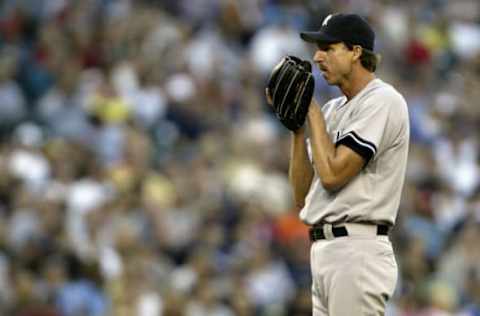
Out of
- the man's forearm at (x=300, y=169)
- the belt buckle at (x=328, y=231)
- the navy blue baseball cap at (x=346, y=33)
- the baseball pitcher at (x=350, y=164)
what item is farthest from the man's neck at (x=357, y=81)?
the belt buckle at (x=328, y=231)

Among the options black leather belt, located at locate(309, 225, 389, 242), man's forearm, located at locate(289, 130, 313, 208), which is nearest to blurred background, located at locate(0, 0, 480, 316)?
man's forearm, located at locate(289, 130, 313, 208)

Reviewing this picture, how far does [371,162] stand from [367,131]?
0.50 ft

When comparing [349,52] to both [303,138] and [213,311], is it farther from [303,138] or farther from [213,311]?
[213,311]

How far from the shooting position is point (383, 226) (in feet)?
17.8

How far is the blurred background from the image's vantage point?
10.2m

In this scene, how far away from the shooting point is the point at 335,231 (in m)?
5.40

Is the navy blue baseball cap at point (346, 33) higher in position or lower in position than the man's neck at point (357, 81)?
higher

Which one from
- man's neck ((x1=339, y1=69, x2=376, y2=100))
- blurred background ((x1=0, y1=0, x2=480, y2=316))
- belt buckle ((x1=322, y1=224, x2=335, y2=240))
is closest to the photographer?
belt buckle ((x1=322, y1=224, x2=335, y2=240))

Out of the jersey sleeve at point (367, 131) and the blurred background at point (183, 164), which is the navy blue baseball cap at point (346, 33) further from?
the blurred background at point (183, 164)

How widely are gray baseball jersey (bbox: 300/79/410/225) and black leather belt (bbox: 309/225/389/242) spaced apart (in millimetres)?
29

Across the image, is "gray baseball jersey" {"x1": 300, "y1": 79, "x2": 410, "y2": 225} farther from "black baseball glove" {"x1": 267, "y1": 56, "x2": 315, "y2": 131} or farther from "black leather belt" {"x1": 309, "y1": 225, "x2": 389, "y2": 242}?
"black baseball glove" {"x1": 267, "y1": 56, "x2": 315, "y2": 131}

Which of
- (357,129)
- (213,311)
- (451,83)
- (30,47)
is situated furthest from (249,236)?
(357,129)

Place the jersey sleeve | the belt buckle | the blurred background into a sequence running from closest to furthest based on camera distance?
1. the jersey sleeve
2. the belt buckle
3. the blurred background

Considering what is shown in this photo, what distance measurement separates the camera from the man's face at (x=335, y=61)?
17.9 feet
